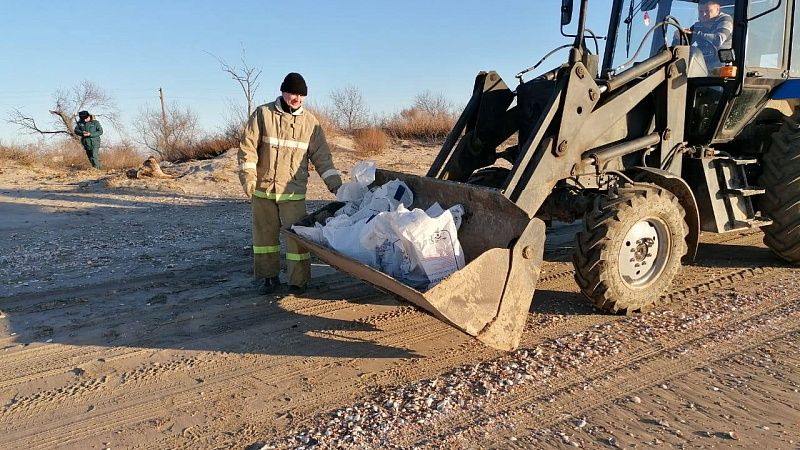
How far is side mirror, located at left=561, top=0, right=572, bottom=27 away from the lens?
19.2 ft

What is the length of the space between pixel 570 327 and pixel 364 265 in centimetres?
165

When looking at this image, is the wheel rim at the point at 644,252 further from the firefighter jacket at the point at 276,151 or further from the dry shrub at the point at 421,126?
the dry shrub at the point at 421,126

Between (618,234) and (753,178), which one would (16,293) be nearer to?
(618,234)

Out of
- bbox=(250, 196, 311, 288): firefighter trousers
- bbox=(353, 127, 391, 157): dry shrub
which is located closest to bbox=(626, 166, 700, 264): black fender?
bbox=(250, 196, 311, 288): firefighter trousers

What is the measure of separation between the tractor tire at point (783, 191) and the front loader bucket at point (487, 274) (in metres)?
3.08

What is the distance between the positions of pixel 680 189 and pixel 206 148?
17561 mm

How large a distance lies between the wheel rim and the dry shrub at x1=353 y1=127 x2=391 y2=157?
14389 millimetres

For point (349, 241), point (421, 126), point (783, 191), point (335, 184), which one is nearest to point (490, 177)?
point (335, 184)

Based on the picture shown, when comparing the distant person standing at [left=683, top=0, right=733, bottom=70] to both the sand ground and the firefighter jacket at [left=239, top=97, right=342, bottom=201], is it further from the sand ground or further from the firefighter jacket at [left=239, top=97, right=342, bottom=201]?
the firefighter jacket at [left=239, top=97, right=342, bottom=201]

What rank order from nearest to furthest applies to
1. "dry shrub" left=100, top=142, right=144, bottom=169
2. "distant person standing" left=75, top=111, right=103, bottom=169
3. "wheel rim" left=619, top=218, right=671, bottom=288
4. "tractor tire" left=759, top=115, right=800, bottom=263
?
"wheel rim" left=619, top=218, right=671, bottom=288 < "tractor tire" left=759, top=115, right=800, bottom=263 < "distant person standing" left=75, top=111, right=103, bottom=169 < "dry shrub" left=100, top=142, right=144, bottom=169

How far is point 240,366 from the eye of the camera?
399 centimetres

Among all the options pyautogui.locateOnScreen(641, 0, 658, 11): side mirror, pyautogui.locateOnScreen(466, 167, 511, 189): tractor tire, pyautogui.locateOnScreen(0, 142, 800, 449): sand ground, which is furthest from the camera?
pyautogui.locateOnScreen(641, 0, 658, 11): side mirror

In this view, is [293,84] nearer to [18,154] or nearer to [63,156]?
[18,154]

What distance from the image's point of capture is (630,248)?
4645 mm
